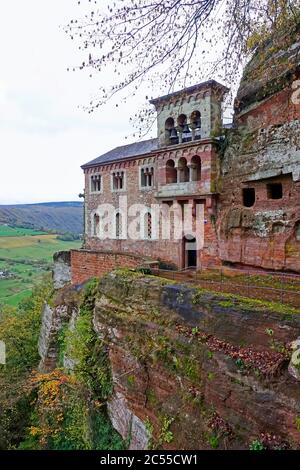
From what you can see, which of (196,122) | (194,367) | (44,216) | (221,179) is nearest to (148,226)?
(221,179)

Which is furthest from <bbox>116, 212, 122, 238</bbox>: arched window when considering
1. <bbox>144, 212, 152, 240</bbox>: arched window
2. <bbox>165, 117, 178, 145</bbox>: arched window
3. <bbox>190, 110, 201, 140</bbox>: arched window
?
<bbox>190, 110, 201, 140</bbox>: arched window

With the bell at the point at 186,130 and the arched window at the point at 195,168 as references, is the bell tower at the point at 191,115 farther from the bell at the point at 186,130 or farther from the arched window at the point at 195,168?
the arched window at the point at 195,168

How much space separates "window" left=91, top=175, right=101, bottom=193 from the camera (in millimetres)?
23859

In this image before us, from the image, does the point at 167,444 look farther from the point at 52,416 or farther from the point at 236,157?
the point at 236,157

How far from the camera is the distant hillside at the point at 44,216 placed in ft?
375

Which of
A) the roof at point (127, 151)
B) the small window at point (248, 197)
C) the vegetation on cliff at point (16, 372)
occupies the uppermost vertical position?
the roof at point (127, 151)

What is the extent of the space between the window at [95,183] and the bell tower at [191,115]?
660 centimetres

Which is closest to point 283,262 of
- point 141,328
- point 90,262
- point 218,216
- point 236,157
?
point 218,216

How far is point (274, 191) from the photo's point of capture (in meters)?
15.0

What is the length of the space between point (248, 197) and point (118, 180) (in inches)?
372

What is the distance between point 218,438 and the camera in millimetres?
8234

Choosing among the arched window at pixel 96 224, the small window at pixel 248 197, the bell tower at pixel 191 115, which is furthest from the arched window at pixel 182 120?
the arched window at pixel 96 224

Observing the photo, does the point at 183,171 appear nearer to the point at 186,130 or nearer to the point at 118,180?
the point at 186,130
